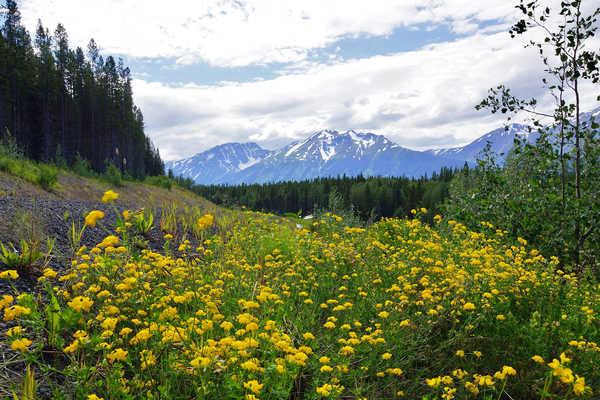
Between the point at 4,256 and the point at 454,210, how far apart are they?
7925mm

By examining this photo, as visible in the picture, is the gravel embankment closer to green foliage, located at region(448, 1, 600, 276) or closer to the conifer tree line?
green foliage, located at region(448, 1, 600, 276)

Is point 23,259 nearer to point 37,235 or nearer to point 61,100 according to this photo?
point 37,235

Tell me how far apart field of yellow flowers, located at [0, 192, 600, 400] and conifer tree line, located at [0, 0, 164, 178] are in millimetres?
31349

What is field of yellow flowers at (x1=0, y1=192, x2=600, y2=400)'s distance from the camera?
218 centimetres

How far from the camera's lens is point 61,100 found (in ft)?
131

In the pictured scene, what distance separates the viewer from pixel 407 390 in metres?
2.71

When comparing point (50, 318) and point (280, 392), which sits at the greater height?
point (50, 318)

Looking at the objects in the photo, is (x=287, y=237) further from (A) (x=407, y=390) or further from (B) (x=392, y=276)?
(A) (x=407, y=390)

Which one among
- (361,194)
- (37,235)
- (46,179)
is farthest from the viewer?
(361,194)

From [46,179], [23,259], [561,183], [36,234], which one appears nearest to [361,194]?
[46,179]

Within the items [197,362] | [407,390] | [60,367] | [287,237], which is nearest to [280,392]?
[197,362]

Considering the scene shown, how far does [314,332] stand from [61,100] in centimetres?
4936

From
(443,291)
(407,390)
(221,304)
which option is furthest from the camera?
(443,291)

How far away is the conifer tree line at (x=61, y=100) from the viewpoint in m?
32.6
